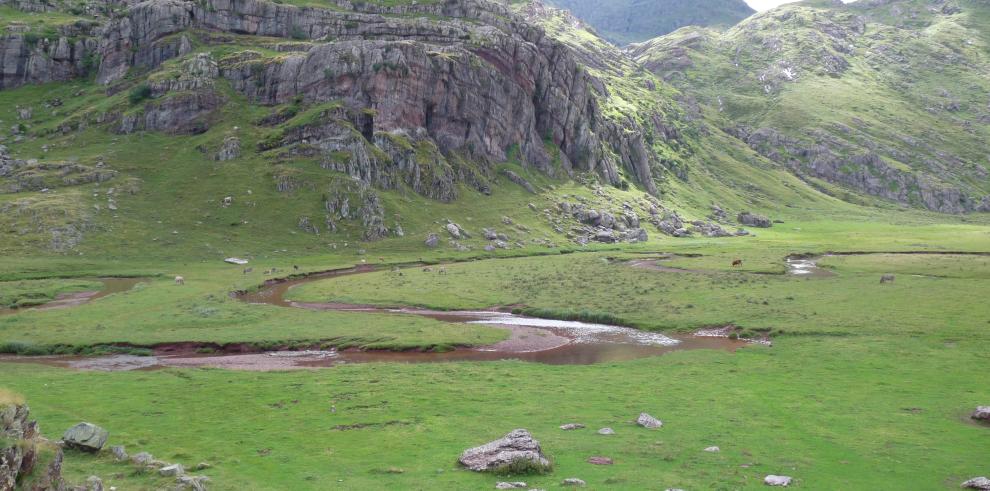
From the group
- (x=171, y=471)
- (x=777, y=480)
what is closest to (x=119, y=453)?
(x=171, y=471)

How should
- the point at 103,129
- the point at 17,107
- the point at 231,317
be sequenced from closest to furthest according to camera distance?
the point at 231,317 < the point at 103,129 < the point at 17,107

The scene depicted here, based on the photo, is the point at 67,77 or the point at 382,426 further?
the point at 67,77

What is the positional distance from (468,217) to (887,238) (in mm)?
119566

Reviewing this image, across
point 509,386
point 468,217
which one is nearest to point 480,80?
point 468,217

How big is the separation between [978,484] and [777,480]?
25.5ft

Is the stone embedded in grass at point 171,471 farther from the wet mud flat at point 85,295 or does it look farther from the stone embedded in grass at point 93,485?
the wet mud flat at point 85,295

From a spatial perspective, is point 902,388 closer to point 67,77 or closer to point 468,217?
point 468,217

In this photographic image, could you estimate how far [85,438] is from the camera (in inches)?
1004

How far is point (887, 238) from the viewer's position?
6649 inches

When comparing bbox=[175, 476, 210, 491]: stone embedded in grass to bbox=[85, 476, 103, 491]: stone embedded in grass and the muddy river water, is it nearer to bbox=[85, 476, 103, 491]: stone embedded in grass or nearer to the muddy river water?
bbox=[85, 476, 103, 491]: stone embedded in grass

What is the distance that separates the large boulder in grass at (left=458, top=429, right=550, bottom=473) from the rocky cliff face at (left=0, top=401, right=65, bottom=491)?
14.8m

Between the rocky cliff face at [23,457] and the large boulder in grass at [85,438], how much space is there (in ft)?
20.5

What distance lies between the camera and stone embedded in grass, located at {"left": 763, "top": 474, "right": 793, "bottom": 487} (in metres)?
24.3

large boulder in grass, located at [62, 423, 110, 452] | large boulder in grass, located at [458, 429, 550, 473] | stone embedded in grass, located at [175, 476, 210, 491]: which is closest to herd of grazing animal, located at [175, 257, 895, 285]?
large boulder in grass, located at [62, 423, 110, 452]
